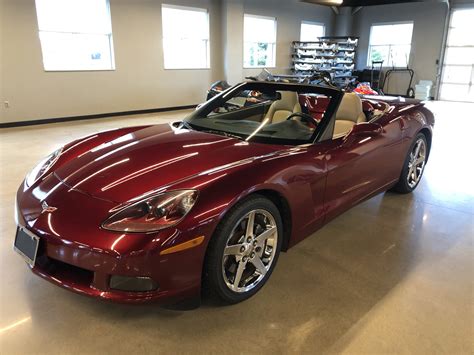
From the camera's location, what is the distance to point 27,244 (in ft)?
5.60

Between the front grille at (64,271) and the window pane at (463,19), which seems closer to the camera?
the front grille at (64,271)

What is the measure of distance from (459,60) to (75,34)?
487 inches

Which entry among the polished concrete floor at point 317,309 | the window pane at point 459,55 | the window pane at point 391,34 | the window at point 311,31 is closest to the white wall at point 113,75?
the window at point 311,31

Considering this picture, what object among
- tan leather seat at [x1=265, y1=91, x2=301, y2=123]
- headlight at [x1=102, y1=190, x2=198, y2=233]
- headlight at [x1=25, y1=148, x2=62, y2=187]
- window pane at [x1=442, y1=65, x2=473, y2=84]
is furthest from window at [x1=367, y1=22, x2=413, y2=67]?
headlight at [x1=102, y1=190, x2=198, y2=233]

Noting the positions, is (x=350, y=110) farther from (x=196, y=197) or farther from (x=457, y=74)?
(x=457, y=74)

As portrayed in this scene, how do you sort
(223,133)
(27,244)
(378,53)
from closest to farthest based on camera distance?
(27,244) → (223,133) → (378,53)

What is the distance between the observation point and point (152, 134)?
8.11ft

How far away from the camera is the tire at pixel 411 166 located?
3.32 meters

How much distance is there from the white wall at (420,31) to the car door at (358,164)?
1222 cm

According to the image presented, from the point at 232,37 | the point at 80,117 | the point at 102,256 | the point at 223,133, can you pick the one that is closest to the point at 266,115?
the point at 223,133

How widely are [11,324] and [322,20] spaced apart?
15142 mm

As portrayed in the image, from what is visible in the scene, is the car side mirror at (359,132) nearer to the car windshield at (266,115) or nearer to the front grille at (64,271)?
the car windshield at (266,115)

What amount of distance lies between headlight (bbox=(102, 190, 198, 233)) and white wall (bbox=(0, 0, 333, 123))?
7.19 m

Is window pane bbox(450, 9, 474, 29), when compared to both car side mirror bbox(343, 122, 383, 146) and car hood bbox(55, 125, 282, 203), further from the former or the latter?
car hood bbox(55, 125, 282, 203)
